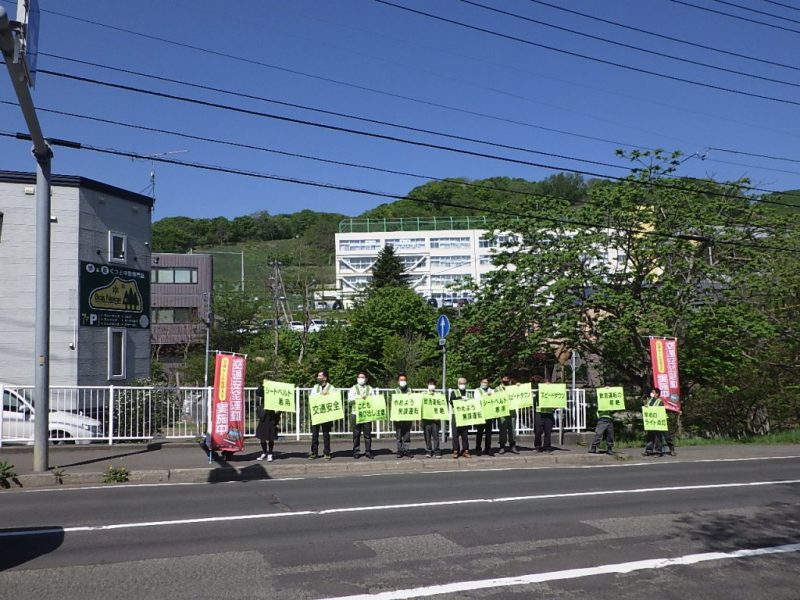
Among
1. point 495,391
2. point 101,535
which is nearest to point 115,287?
point 495,391

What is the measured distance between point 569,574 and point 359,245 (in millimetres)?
75440

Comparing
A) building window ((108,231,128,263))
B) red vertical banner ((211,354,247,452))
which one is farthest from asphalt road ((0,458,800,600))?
building window ((108,231,128,263))

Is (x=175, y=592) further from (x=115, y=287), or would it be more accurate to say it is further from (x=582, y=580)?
(x=115, y=287)

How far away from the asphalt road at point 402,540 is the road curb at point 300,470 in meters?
0.94

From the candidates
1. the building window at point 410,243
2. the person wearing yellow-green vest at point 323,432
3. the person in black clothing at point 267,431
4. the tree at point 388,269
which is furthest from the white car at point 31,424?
the building window at point 410,243

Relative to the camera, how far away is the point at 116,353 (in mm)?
23203

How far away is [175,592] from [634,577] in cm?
413

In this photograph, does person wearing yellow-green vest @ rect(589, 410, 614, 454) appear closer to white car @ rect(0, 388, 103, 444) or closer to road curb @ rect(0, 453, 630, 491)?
road curb @ rect(0, 453, 630, 491)

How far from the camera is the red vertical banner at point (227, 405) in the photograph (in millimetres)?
14547

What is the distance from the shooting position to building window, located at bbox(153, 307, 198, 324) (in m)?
58.7

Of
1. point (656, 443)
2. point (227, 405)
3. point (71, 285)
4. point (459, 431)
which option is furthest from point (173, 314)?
point (656, 443)

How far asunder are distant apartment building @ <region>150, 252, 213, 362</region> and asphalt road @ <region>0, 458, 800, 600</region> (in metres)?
47.3

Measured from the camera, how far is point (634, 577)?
6.87m

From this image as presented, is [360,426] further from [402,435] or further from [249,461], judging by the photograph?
[249,461]
